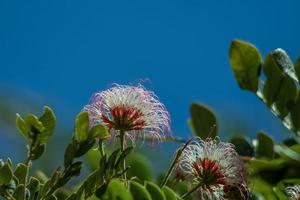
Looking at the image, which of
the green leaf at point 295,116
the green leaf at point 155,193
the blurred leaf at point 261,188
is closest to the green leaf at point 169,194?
the green leaf at point 155,193

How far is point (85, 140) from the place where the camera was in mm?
761

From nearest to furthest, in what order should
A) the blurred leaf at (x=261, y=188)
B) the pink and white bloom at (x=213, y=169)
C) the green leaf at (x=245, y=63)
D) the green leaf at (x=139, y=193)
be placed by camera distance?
the green leaf at (x=139, y=193)
the pink and white bloom at (x=213, y=169)
the blurred leaf at (x=261, y=188)
the green leaf at (x=245, y=63)

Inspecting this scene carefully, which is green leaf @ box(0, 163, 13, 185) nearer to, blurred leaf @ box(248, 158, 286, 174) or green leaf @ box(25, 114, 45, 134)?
green leaf @ box(25, 114, 45, 134)

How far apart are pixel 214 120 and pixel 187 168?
0.21m

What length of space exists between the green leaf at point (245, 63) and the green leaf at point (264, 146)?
0.20 ft

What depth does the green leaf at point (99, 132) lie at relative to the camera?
751 mm

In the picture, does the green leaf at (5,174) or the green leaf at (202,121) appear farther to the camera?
the green leaf at (202,121)

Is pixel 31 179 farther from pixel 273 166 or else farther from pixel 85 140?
pixel 273 166

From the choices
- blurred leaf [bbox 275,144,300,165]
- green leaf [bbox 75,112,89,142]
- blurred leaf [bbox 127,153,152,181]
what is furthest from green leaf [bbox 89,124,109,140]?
blurred leaf [bbox 275,144,300,165]

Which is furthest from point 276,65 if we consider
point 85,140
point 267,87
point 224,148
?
point 85,140

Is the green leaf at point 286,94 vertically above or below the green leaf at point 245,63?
below

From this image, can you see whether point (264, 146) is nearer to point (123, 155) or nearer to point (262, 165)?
point (262, 165)

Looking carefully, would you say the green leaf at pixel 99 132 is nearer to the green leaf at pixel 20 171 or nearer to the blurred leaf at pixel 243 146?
the green leaf at pixel 20 171

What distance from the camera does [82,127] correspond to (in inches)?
29.8
